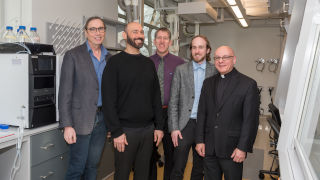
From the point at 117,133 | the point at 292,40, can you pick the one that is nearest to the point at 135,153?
the point at 117,133

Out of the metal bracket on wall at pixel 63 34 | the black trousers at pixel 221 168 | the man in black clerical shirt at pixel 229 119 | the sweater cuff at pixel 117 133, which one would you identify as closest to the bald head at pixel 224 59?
the man in black clerical shirt at pixel 229 119

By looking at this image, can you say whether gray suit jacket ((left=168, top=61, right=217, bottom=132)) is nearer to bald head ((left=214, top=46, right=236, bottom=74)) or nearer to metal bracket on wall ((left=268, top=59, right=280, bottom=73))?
bald head ((left=214, top=46, right=236, bottom=74))

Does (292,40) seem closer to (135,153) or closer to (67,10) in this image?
(135,153)

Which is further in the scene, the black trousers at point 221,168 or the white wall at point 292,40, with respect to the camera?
the white wall at point 292,40

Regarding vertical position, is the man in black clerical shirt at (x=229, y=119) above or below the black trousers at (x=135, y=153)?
above

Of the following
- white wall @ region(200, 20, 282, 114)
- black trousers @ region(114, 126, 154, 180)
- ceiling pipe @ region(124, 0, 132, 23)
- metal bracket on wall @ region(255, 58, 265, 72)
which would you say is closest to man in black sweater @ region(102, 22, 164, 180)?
black trousers @ region(114, 126, 154, 180)

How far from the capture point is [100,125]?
2053 millimetres

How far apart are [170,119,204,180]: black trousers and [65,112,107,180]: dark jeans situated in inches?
24.5

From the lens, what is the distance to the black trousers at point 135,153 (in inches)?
73.8

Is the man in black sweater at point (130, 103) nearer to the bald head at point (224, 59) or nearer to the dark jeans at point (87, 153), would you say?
the dark jeans at point (87, 153)

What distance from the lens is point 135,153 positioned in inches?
75.7

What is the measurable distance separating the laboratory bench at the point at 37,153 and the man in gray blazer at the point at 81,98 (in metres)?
0.12

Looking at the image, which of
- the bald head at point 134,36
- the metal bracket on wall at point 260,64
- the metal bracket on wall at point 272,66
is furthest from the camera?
the metal bracket on wall at point 260,64

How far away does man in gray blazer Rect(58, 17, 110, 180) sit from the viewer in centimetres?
184
